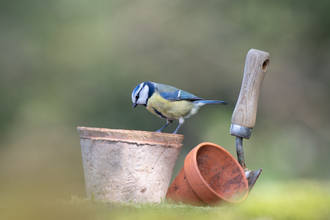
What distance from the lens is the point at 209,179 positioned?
5.26 feet

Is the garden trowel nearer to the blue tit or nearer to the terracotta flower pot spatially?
the terracotta flower pot

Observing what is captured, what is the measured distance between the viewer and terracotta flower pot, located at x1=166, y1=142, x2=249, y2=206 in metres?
1.35

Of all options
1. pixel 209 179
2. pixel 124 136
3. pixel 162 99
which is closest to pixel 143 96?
pixel 162 99

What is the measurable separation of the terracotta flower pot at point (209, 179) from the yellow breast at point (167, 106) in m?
0.48

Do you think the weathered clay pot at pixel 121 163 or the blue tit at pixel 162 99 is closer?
the weathered clay pot at pixel 121 163

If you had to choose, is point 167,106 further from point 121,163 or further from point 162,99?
point 121,163

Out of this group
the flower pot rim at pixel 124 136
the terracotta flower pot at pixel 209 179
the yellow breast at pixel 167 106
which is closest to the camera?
the terracotta flower pot at pixel 209 179

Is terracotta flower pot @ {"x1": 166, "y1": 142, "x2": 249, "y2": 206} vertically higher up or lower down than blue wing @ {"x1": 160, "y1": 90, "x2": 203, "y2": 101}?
lower down

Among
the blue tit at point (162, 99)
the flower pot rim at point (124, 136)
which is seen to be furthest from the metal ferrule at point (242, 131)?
the blue tit at point (162, 99)

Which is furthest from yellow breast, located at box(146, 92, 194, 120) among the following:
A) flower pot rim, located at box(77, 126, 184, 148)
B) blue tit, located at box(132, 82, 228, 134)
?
flower pot rim, located at box(77, 126, 184, 148)

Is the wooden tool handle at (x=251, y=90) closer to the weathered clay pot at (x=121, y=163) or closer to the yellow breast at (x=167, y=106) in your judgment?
the weathered clay pot at (x=121, y=163)

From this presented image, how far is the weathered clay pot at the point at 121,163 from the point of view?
145 cm

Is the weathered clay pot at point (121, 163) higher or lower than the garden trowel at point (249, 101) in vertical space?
lower

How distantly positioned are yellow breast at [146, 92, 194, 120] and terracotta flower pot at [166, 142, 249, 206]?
48 cm
